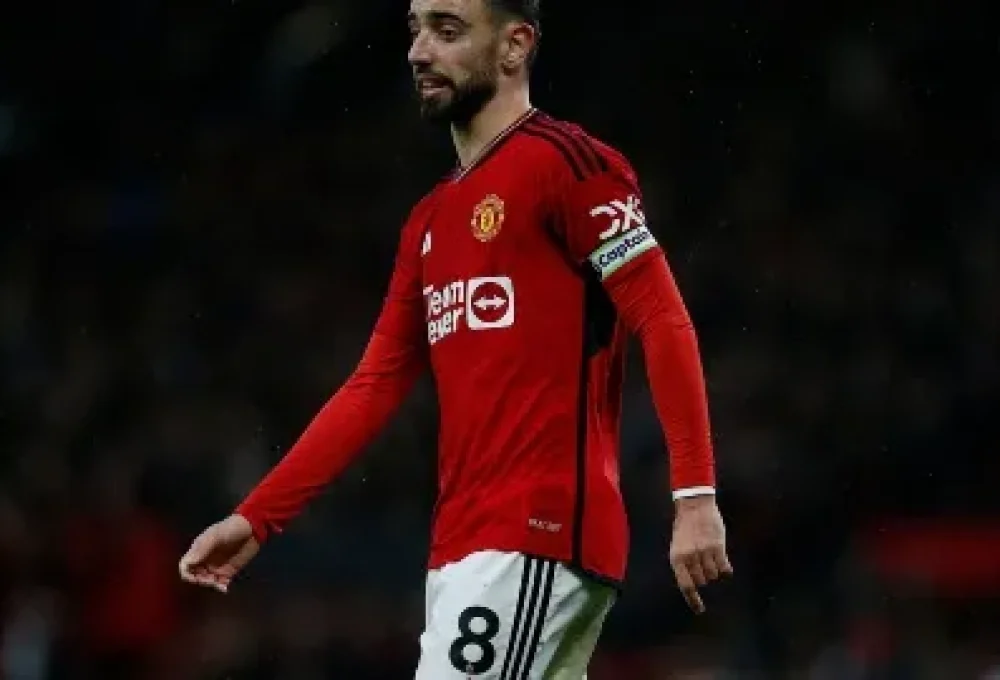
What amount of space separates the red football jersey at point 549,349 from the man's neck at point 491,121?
0.04m

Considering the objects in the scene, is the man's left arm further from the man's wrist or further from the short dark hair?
the short dark hair

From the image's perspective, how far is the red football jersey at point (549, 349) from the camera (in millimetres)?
3852

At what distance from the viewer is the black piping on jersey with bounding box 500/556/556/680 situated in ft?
12.5

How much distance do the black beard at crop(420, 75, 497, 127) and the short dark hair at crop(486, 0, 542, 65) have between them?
0.13 meters

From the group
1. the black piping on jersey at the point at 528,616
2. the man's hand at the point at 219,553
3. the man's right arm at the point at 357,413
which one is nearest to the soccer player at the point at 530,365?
the black piping on jersey at the point at 528,616

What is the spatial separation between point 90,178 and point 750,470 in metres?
4.50

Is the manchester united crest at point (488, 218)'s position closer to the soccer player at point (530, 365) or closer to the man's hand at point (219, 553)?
the soccer player at point (530, 365)

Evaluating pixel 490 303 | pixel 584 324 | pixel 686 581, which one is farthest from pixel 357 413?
pixel 686 581

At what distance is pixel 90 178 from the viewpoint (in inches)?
484

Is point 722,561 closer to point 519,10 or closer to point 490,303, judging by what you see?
point 490,303

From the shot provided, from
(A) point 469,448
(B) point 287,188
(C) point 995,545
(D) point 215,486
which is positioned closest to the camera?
(A) point 469,448

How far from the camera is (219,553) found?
4.26 metres

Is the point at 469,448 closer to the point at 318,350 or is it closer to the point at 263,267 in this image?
the point at 318,350

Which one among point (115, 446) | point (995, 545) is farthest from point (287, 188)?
point (995, 545)
